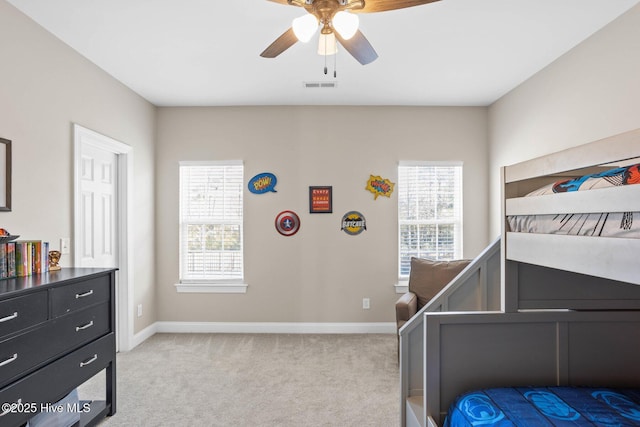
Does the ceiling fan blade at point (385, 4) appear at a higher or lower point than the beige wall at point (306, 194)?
higher

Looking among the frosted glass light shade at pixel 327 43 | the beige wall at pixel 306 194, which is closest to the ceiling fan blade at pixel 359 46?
the frosted glass light shade at pixel 327 43

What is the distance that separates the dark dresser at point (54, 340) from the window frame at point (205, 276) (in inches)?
73.8

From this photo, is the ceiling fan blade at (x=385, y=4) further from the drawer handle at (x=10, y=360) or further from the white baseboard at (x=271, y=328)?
the white baseboard at (x=271, y=328)

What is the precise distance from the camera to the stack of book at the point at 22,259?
2.14 meters

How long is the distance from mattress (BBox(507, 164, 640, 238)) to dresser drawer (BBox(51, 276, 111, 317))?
2414 mm

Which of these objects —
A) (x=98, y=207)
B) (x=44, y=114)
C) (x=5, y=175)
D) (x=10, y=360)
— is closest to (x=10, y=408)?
(x=10, y=360)

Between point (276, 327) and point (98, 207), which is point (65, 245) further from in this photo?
point (276, 327)

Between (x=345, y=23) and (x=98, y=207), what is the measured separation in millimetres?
2887

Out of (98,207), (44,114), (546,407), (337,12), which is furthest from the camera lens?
(98,207)

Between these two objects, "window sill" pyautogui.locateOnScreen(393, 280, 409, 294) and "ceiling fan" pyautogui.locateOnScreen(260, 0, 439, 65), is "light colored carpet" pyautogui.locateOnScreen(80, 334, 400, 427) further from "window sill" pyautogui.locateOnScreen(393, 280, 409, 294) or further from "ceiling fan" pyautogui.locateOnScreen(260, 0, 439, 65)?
"ceiling fan" pyautogui.locateOnScreen(260, 0, 439, 65)

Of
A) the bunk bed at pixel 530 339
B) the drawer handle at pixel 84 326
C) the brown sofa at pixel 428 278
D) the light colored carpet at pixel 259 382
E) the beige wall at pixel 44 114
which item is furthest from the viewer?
the brown sofa at pixel 428 278

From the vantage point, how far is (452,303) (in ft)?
7.00

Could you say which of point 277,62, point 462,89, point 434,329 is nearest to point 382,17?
point 277,62

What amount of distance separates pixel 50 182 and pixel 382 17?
8.57 ft
